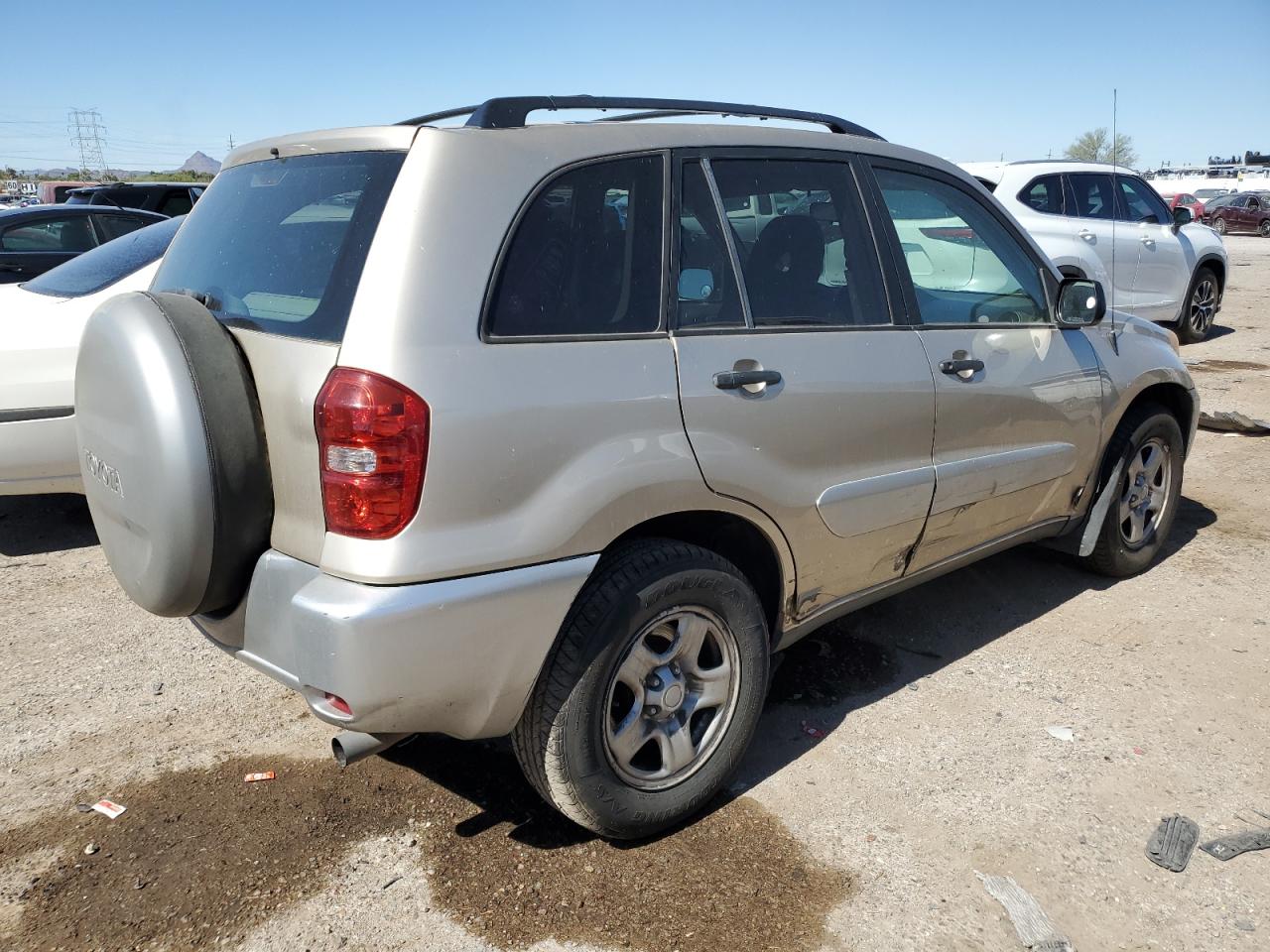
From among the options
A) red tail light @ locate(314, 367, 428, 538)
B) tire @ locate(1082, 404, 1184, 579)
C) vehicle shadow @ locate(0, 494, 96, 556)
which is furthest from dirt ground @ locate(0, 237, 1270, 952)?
red tail light @ locate(314, 367, 428, 538)

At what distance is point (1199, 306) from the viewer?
451 inches

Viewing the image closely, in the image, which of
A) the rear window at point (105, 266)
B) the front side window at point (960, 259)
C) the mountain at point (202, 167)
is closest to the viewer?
the front side window at point (960, 259)

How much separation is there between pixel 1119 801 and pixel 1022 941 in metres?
0.77

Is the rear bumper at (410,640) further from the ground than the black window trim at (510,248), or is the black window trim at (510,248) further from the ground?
the black window trim at (510,248)

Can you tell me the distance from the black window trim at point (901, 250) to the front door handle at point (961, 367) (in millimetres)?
127

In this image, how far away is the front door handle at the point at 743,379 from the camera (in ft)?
8.98

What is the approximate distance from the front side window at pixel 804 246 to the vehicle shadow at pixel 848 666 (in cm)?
137

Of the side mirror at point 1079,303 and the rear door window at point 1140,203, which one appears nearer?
the side mirror at point 1079,303

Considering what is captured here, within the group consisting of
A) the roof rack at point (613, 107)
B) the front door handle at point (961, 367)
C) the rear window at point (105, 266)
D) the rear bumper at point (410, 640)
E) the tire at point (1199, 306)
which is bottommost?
the tire at point (1199, 306)

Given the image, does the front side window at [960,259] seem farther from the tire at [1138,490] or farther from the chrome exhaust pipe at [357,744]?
the chrome exhaust pipe at [357,744]

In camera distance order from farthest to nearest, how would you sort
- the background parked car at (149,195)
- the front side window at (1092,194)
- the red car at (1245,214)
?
1. the red car at (1245,214)
2. the background parked car at (149,195)
3. the front side window at (1092,194)

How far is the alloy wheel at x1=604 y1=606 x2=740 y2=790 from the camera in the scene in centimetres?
275

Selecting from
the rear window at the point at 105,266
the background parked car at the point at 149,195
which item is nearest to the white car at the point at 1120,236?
the rear window at the point at 105,266

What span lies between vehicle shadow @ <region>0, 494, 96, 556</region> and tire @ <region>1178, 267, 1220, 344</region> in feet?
35.7
